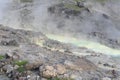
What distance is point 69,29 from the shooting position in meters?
98.0

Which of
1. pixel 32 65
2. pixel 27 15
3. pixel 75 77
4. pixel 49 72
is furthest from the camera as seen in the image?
pixel 27 15

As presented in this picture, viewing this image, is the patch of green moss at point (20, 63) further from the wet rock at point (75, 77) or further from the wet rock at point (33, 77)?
the wet rock at point (75, 77)

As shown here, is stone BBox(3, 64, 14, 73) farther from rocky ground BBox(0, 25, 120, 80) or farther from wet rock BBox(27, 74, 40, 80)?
wet rock BBox(27, 74, 40, 80)

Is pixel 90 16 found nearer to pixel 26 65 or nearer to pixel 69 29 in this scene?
pixel 69 29

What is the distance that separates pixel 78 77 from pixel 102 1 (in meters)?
80.7

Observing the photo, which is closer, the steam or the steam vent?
the steam vent

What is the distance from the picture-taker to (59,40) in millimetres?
83375

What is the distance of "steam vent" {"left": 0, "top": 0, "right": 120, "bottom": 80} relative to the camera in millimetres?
47812

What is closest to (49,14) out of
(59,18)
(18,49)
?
(59,18)

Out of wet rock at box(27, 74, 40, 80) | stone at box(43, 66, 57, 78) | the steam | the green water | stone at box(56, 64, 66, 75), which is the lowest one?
the steam

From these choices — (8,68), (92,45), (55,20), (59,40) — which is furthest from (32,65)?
(55,20)

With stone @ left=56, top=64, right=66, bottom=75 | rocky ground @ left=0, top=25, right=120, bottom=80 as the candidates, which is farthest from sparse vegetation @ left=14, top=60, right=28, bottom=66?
stone @ left=56, top=64, right=66, bottom=75

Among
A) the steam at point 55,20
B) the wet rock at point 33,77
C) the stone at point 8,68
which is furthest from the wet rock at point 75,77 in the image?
the steam at point 55,20

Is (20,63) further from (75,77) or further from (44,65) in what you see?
(75,77)
